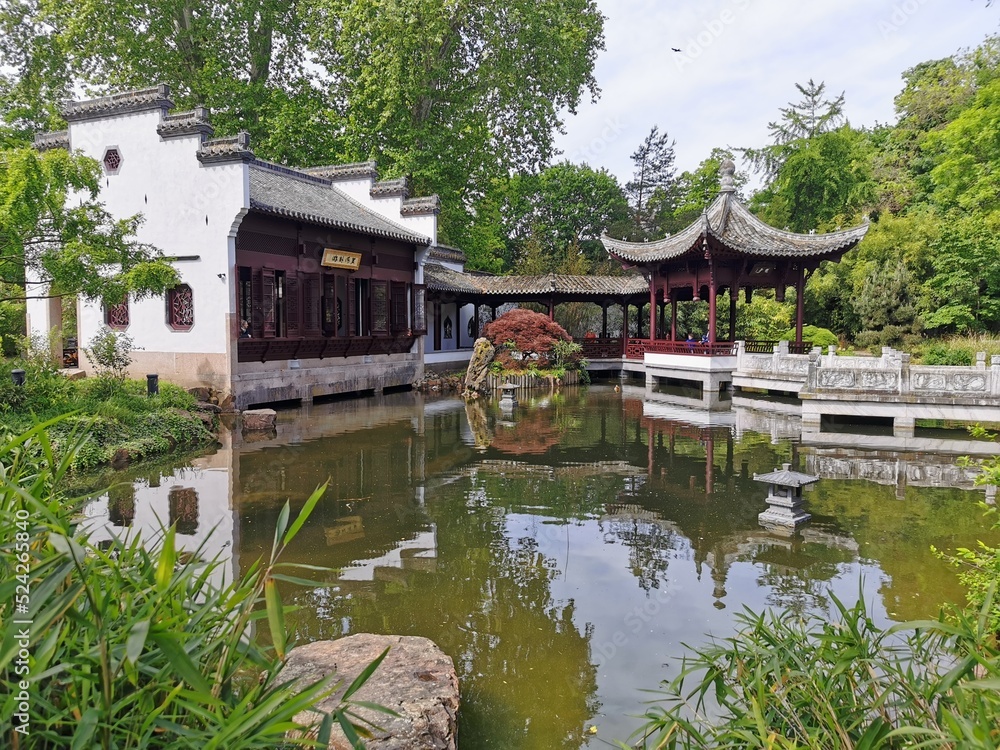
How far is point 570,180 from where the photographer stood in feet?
121

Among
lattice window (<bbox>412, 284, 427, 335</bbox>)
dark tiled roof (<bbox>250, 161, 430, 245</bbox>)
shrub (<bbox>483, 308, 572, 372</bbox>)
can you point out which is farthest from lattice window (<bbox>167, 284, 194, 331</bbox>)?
shrub (<bbox>483, 308, 572, 372</bbox>)

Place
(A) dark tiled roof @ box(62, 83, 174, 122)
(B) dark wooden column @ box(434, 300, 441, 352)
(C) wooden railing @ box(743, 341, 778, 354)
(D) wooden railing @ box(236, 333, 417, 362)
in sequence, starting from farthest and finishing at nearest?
(B) dark wooden column @ box(434, 300, 441, 352), (C) wooden railing @ box(743, 341, 778, 354), (D) wooden railing @ box(236, 333, 417, 362), (A) dark tiled roof @ box(62, 83, 174, 122)

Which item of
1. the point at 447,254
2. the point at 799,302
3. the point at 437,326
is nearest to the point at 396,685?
the point at 799,302

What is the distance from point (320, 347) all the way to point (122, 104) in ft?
20.1

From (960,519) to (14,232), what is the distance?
10.9 m

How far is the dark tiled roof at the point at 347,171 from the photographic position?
19.4 meters

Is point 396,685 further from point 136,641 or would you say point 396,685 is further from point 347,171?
point 347,171

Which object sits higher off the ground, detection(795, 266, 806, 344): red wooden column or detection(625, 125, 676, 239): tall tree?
detection(625, 125, 676, 239): tall tree

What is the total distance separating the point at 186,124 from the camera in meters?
12.7

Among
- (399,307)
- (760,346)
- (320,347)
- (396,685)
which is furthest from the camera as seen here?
(760,346)

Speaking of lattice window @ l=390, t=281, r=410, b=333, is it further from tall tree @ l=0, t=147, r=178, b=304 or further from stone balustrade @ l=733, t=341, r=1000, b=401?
stone balustrade @ l=733, t=341, r=1000, b=401

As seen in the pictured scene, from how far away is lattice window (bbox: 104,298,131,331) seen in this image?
13.7m

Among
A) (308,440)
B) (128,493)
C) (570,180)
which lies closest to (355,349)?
(308,440)

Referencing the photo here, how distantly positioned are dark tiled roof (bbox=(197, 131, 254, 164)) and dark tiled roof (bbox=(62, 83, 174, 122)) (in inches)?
56.3
